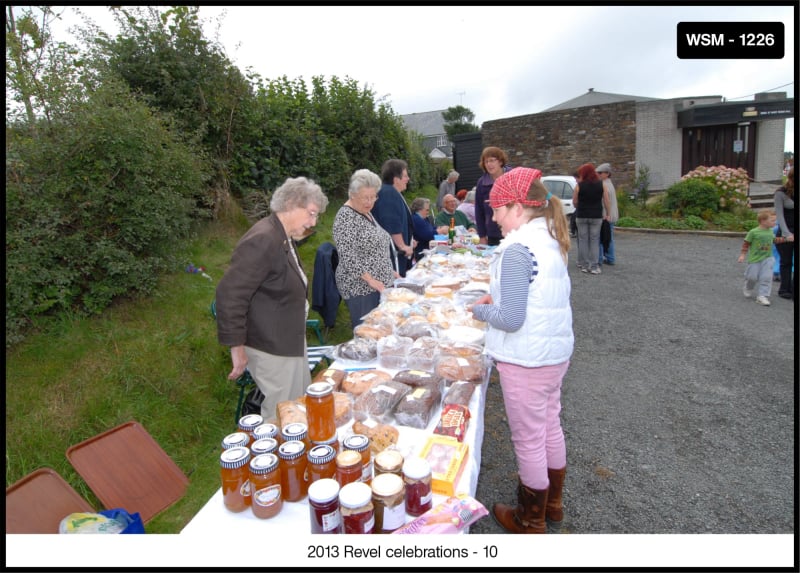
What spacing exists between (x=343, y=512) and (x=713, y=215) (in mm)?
14045

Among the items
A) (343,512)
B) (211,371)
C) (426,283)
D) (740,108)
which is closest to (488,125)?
(740,108)

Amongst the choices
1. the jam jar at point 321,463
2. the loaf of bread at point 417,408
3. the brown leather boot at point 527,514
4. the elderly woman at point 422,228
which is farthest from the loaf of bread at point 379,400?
the elderly woman at point 422,228

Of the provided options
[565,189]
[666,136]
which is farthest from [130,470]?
[666,136]

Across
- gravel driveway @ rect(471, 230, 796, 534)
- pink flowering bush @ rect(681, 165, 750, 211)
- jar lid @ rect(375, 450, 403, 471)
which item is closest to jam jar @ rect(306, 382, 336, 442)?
jar lid @ rect(375, 450, 403, 471)

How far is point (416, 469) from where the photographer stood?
56.1 inches

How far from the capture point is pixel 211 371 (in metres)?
3.83

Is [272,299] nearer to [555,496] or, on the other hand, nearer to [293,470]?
[293,470]

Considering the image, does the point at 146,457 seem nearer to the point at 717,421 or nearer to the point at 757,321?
the point at 717,421

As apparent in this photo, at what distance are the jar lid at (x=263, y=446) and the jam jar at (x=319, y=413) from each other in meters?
0.14

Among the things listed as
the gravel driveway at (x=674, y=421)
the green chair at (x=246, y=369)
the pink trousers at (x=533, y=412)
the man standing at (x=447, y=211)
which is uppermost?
the man standing at (x=447, y=211)

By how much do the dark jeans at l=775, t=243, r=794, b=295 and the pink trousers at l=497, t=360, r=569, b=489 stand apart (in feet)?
20.5

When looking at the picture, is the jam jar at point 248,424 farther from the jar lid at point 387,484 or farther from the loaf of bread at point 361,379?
the loaf of bread at point 361,379

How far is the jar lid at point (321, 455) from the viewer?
1403mm

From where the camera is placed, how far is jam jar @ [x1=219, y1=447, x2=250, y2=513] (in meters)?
1.40
